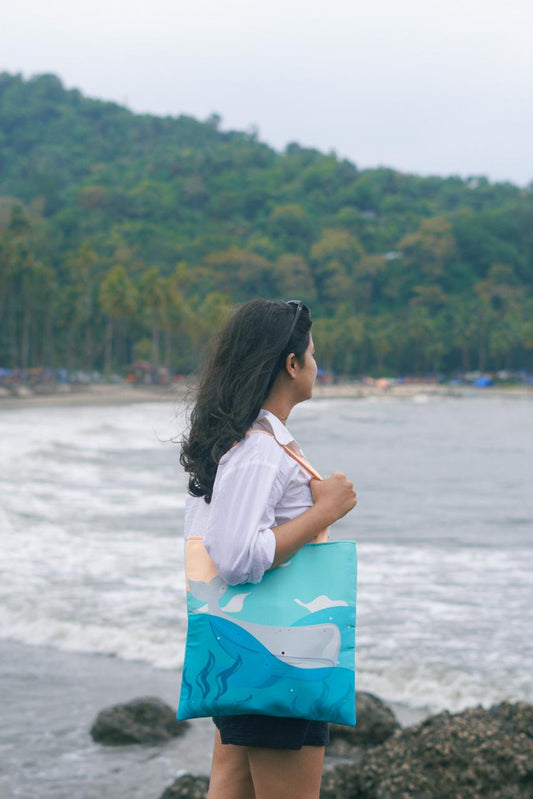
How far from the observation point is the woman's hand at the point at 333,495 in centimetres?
193

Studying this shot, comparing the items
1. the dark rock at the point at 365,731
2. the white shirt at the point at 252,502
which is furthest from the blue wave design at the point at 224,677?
the dark rock at the point at 365,731

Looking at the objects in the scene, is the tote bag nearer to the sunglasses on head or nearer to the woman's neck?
the woman's neck

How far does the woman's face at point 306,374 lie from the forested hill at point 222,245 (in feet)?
214

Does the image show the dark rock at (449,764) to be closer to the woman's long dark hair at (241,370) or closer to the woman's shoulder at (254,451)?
the woman's long dark hair at (241,370)

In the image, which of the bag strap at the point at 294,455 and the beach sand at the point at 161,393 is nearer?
the bag strap at the point at 294,455

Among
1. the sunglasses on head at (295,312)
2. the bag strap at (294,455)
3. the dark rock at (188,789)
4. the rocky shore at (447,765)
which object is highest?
the sunglasses on head at (295,312)

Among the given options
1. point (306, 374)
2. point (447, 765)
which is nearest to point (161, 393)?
point (447, 765)

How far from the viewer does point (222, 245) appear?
415 feet

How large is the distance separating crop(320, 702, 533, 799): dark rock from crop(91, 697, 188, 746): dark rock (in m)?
1.34

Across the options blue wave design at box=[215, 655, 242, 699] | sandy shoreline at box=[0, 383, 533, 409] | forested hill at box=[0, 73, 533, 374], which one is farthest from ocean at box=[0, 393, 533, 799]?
forested hill at box=[0, 73, 533, 374]

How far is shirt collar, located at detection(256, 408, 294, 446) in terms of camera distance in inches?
76.7

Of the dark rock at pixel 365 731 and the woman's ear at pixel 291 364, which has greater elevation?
the woman's ear at pixel 291 364

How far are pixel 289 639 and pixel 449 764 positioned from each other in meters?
1.88

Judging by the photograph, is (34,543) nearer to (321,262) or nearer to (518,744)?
(518,744)
